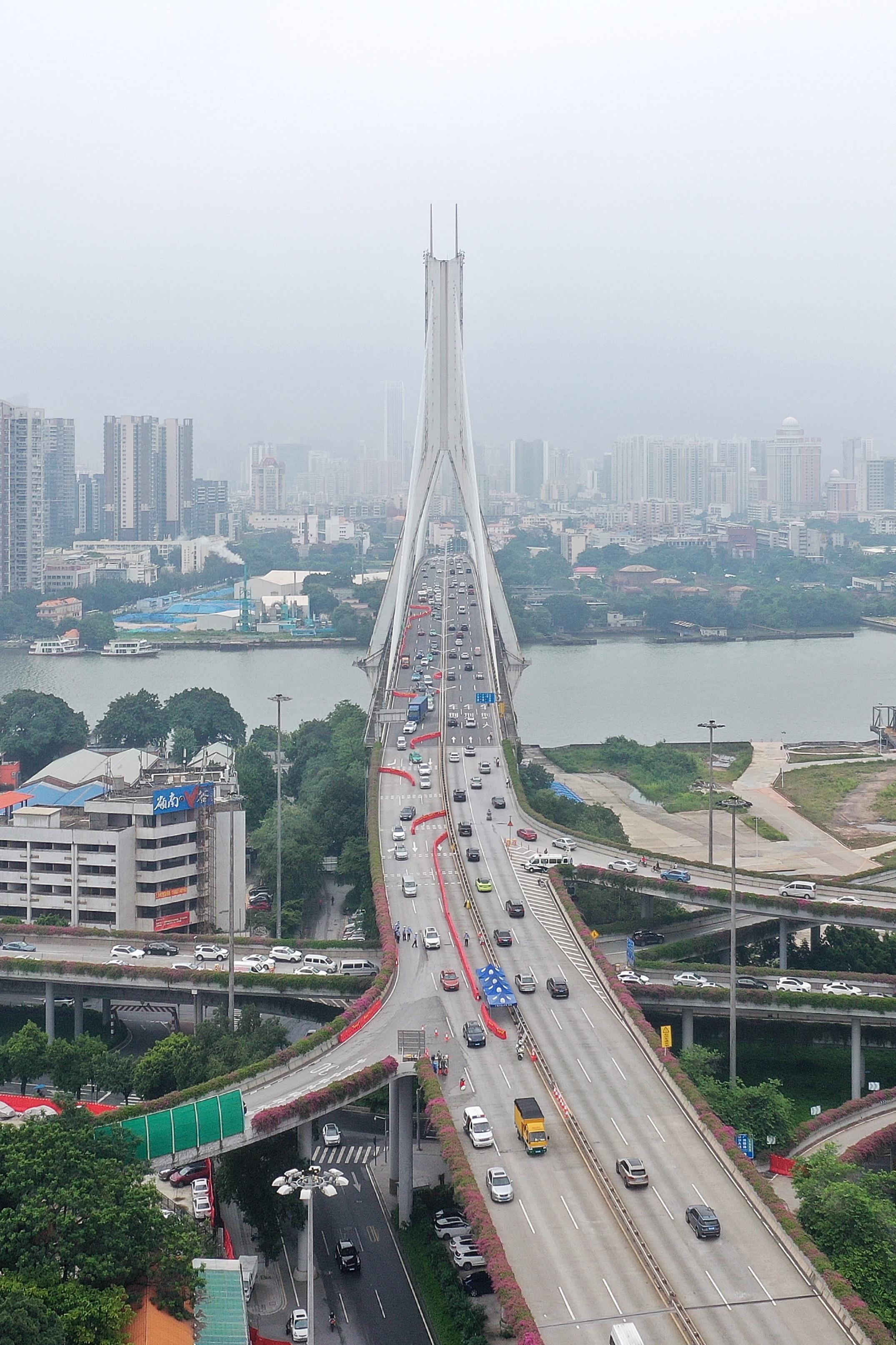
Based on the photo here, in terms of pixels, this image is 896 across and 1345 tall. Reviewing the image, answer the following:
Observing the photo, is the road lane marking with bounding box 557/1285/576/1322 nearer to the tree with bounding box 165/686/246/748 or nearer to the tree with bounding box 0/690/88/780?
the tree with bounding box 0/690/88/780

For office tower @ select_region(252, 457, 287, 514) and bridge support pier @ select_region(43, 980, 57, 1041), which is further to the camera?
office tower @ select_region(252, 457, 287, 514)

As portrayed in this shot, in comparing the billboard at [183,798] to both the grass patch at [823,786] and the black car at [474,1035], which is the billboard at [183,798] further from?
the grass patch at [823,786]

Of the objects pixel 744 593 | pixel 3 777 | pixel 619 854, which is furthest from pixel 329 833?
pixel 744 593

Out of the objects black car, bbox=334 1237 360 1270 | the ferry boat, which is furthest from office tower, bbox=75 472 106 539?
black car, bbox=334 1237 360 1270

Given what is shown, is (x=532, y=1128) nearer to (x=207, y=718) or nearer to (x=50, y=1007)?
(x=50, y=1007)

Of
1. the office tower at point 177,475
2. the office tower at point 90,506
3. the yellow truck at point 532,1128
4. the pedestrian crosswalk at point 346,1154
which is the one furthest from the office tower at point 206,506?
the yellow truck at point 532,1128
